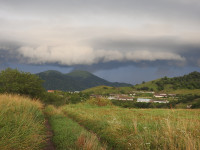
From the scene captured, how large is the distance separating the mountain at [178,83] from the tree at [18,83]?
140 metres

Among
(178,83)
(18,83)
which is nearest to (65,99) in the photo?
(18,83)

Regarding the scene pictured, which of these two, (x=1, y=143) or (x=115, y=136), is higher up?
(x=1, y=143)

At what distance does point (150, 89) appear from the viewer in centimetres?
17538

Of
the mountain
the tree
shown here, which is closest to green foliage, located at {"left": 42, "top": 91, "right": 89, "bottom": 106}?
the tree

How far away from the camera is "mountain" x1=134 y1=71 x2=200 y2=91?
503 feet

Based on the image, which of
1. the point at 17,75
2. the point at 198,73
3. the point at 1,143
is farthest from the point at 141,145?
the point at 198,73

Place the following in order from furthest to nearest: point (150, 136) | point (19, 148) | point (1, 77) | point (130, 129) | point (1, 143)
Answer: point (1, 77) < point (130, 129) < point (150, 136) < point (19, 148) < point (1, 143)

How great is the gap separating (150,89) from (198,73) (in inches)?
1920

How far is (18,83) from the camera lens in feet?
111

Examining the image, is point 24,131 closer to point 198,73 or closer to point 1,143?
point 1,143

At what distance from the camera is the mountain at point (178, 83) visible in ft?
503

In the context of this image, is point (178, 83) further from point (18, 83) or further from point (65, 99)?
point (18, 83)

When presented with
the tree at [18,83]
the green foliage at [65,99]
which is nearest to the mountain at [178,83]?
the green foliage at [65,99]

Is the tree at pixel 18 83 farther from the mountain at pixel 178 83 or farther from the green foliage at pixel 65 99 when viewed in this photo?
the mountain at pixel 178 83
